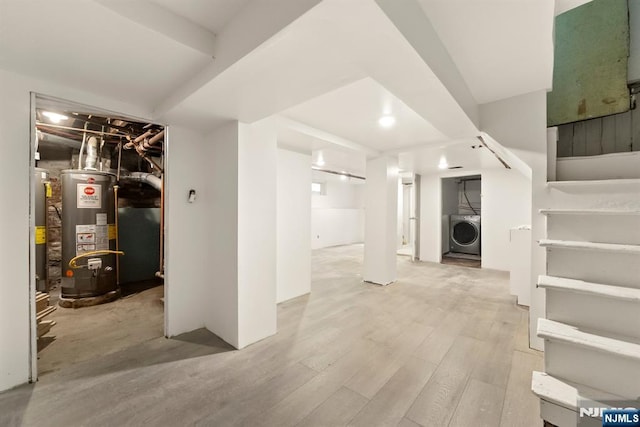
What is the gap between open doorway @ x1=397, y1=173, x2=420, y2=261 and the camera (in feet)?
20.3

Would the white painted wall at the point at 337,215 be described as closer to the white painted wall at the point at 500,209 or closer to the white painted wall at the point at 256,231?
the white painted wall at the point at 500,209

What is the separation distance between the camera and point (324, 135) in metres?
3.09

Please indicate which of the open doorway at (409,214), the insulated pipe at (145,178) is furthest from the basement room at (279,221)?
the open doorway at (409,214)

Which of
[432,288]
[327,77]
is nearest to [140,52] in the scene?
[327,77]

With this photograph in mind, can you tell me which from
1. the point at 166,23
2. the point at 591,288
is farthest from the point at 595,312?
the point at 166,23

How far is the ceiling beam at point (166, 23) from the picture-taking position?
1.11 metres

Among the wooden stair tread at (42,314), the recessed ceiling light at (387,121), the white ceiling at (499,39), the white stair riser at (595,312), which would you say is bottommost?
the wooden stair tread at (42,314)

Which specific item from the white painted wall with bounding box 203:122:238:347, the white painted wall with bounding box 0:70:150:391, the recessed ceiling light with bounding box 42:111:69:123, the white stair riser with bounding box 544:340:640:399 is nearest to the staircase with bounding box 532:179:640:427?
the white stair riser with bounding box 544:340:640:399

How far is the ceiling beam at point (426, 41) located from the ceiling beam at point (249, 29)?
0.35 metres

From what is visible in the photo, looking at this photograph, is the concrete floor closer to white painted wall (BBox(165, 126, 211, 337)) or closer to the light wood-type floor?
the light wood-type floor

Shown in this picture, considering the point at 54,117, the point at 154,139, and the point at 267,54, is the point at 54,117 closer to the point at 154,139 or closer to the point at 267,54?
the point at 154,139

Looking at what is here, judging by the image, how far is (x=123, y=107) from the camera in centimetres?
203

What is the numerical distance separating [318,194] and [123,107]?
262 inches

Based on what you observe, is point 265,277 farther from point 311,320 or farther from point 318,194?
point 318,194
